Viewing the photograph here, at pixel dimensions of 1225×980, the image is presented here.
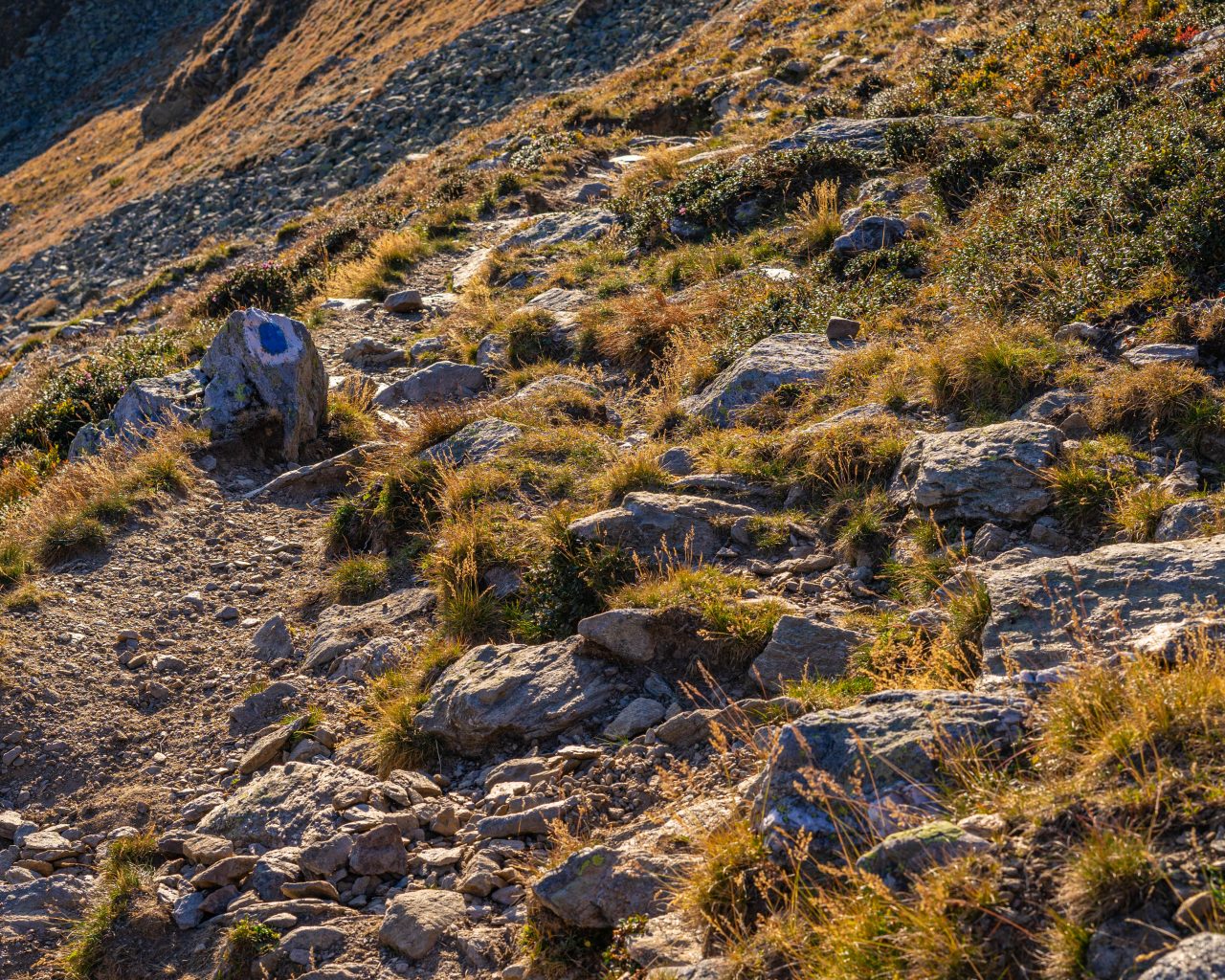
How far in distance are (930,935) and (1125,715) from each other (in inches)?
45.1

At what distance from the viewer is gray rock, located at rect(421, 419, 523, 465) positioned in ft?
31.7

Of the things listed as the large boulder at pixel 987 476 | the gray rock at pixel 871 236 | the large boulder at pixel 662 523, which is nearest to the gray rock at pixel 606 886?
the large boulder at pixel 662 523

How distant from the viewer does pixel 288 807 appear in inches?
246

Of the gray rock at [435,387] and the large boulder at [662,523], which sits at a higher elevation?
the gray rock at [435,387]

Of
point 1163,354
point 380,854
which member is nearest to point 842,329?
point 1163,354

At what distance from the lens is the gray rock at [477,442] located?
9648 millimetres

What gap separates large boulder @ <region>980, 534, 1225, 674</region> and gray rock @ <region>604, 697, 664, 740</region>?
200cm

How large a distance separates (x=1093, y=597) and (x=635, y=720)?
8.66ft

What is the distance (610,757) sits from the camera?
592 centimetres

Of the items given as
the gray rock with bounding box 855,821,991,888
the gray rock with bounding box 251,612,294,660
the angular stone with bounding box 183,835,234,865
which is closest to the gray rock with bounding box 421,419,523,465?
the gray rock with bounding box 251,612,294,660

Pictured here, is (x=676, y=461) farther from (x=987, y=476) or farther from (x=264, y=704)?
(x=264, y=704)

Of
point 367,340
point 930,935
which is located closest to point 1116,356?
point 930,935

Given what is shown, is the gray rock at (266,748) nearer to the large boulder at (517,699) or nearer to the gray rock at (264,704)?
the gray rock at (264,704)

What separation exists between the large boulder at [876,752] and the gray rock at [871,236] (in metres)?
8.16
